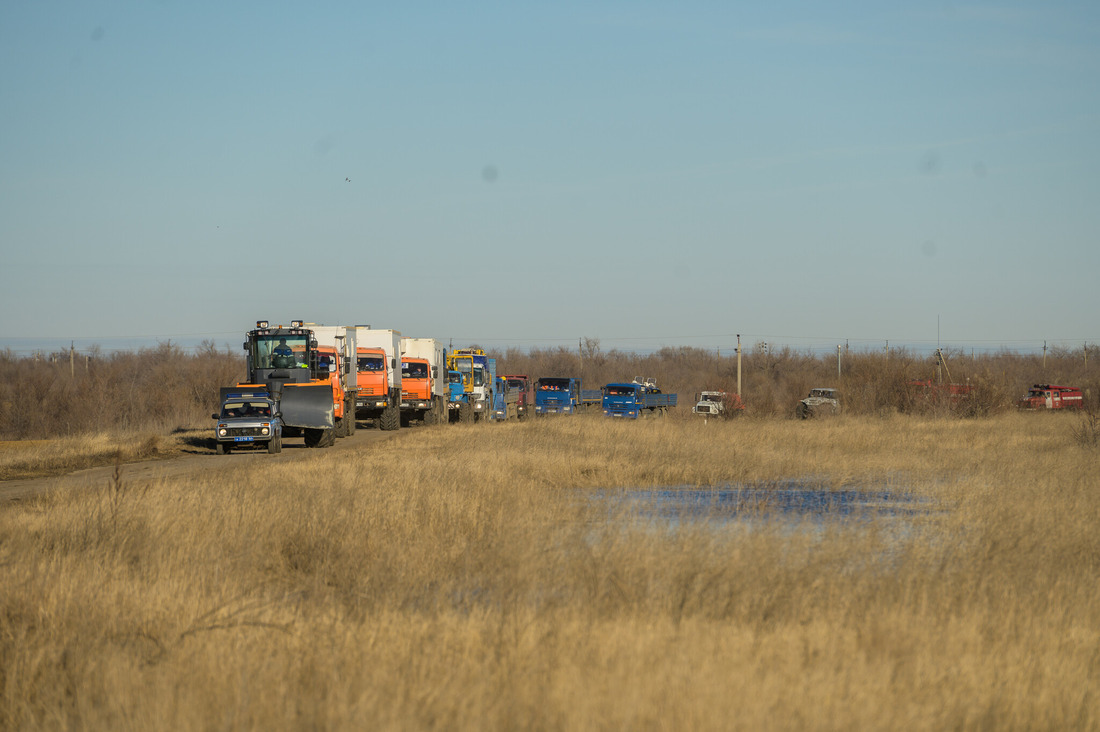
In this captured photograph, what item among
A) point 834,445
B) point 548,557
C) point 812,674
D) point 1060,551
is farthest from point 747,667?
point 834,445

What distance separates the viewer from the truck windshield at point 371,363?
3681cm

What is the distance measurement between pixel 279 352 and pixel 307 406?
2.14 metres

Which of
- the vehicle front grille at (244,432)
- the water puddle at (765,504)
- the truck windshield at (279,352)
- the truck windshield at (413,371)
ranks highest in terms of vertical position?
the truck windshield at (279,352)

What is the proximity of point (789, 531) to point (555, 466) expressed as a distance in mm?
8592

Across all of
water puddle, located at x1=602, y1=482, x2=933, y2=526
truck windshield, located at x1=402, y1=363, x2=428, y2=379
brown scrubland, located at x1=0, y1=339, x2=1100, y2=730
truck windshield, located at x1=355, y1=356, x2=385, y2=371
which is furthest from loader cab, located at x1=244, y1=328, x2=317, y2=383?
water puddle, located at x1=602, y1=482, x2=933, y2=526

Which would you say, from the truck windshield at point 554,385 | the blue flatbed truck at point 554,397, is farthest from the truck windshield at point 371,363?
the truck windshield at point 554,385

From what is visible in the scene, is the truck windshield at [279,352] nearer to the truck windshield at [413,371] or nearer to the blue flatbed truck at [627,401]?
the truck windshield at [413,371]

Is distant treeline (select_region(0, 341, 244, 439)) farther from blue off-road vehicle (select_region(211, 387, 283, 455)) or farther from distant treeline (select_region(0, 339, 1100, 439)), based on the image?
blue off-road vehicle (select_region(211, 387, 283, 455))

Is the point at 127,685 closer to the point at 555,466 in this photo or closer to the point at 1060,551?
the point at 1060,551

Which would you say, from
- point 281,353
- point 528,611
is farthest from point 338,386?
point 528,611

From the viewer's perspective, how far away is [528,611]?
25.2 ft

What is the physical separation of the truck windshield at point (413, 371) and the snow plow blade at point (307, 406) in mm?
12670

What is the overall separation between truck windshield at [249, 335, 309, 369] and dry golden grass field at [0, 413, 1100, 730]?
14.6 meters

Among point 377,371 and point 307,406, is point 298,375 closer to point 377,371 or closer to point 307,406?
point 307,406
